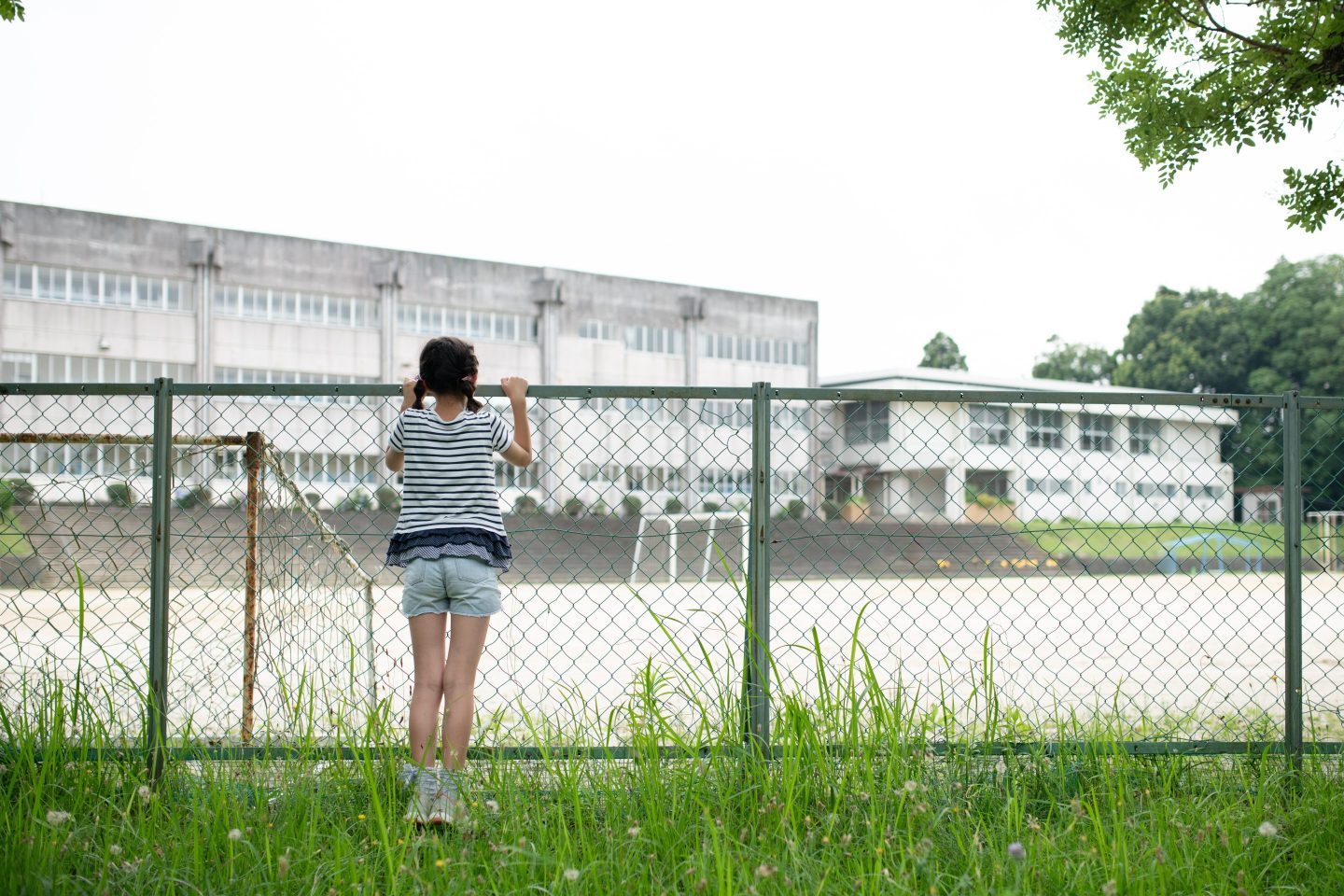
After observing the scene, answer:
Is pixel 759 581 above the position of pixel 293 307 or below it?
below

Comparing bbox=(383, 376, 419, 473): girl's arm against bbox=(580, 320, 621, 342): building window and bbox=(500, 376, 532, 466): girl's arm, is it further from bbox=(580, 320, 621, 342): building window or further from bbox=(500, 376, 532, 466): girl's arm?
bbox=(580, 320, 621, 342): building window

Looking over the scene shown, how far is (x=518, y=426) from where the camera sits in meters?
3.38

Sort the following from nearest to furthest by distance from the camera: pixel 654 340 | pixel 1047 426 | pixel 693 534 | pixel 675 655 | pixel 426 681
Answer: pixel 426 681 < pixel 675 655 < pixel 693 534 < pixel 654 340 < pixel 1047 426

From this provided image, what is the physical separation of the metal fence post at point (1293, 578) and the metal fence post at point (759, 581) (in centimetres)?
167

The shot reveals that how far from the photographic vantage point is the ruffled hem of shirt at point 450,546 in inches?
123

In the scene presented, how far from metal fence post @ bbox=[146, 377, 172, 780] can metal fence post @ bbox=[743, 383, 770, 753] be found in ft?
5.72

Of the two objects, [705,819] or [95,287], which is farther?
[95,287]

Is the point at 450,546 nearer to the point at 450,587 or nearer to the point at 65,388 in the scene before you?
the point at 450,587

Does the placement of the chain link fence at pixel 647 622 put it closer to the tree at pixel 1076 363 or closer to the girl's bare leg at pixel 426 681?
the girl's bare leg at pixel 426 681

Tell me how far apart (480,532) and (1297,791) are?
8.65 feet

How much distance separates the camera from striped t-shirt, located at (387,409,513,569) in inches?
125

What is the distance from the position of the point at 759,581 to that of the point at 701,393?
620 millimetres

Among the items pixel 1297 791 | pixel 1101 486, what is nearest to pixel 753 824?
pixel 1297 791

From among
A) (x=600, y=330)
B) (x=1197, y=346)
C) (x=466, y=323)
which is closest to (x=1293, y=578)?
(x=466, y=323)
